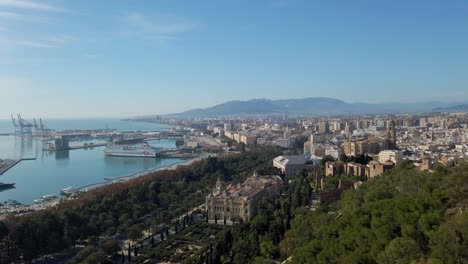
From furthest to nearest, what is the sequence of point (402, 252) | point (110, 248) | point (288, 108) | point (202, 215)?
1. point (288, 108)
2. point (202, 215)
3. point (110, 248)
4. point (402, 252)

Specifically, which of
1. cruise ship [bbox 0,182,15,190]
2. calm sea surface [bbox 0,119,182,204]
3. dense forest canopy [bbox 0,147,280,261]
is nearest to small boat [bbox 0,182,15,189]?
cruise ship [bbox 0,182,15,190]

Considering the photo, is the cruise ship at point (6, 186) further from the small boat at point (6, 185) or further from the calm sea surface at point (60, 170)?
the calm sea surface at point (60, 170)

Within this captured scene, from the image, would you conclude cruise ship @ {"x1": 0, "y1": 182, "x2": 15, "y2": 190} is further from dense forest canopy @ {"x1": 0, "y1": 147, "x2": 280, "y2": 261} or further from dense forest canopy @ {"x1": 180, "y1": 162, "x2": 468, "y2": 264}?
dense forest canopy @ {"x1": 180, "y1": 162, "x2": 468, "y2": 264}

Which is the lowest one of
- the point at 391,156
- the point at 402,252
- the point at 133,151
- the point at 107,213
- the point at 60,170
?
the point at 60,170

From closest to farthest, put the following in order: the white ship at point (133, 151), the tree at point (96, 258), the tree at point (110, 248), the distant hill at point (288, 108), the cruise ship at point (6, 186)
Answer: the tree at point (96, 258) → the tree at point (110, 248) → the cruise ship at point (6, 186) → the white ship at point (133, 151) → the distant hill at point (288, 108)

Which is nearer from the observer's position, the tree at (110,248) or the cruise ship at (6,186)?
the tree at (110,248)

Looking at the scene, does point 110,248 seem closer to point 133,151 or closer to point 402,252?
point 402,252

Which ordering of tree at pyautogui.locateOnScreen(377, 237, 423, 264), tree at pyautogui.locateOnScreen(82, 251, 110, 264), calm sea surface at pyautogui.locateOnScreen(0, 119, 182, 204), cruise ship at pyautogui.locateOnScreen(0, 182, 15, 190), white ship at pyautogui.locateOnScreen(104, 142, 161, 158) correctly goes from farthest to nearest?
white ship at pyautogui.locateOnScreen(104, 142, 161, 158) < cruise ship at pyautogui.locateOnScreen(0, 182, 15, 190) < calm sea surface at pyautogui.locateOnScreen(0, 119, 182, 204) < tree at pyautogui.locateOnScreen(82, 251, 110, 264) < tree at pyautogui.locateOnScreen(377, 237, 423, 264)

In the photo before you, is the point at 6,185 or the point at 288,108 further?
the point at 288,108

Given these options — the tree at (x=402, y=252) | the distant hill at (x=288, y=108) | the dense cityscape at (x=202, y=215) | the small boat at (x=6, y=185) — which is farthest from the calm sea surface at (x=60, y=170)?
the distant hill at (x=288, y=108)

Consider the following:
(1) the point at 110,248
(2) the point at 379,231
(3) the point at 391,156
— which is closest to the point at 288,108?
(3) the point at 391,156

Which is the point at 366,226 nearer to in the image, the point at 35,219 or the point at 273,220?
the point at 273,220
